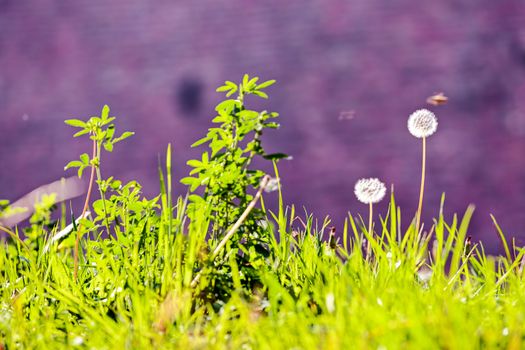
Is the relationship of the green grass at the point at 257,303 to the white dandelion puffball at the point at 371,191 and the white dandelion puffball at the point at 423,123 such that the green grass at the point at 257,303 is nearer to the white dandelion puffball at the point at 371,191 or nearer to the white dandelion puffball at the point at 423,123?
the white dandelion puffball at the point at 371,191

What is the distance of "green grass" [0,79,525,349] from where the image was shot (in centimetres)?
149

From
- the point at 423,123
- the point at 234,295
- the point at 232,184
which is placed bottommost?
the point at 234,295

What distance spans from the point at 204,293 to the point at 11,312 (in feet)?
1.75

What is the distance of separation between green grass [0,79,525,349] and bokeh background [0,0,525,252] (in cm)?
522

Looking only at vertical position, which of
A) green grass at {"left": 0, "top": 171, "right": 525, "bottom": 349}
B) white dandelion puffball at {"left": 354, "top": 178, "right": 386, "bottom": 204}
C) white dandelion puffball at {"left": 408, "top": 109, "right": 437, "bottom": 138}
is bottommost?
green grass at {"left": 0, "top": 171, "right": 525, "bottom": 349}

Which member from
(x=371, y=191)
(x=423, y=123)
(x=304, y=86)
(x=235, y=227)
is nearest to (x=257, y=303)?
(x=235, y=227)

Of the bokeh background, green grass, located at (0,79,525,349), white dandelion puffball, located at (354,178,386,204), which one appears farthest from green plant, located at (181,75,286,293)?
the bokeh background

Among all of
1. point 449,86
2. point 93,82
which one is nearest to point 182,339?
point 449,86

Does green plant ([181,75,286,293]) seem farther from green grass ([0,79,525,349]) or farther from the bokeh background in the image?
the bokeh background

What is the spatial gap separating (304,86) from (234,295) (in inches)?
241

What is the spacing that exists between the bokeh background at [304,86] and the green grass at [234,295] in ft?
17.1

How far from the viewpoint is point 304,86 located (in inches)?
301

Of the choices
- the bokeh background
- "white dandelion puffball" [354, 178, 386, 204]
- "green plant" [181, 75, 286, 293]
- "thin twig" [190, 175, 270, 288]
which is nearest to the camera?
"thin twig" [190, 175, 270, 288]

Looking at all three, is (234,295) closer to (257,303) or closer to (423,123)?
(257,303)
